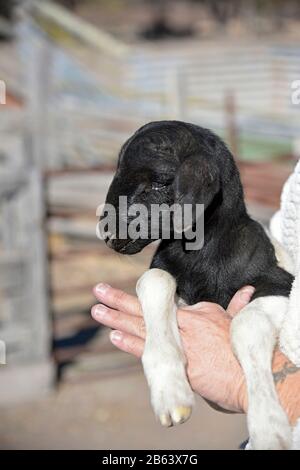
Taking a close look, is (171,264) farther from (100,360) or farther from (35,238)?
(100,360)

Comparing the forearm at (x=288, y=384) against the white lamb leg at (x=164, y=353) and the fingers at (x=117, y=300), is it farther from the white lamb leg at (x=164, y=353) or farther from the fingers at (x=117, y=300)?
the fingers at (x=117, y=300)

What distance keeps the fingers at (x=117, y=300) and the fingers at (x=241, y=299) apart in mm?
263

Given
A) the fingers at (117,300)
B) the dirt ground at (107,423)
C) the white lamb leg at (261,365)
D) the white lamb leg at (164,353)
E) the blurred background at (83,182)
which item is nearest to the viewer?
the white lamb leg at (261,365)

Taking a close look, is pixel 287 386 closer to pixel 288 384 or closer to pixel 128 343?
pixel 288 384

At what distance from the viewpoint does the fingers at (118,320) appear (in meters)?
2.33

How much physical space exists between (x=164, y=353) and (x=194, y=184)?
44 cm

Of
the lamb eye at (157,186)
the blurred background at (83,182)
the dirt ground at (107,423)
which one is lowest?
the dirt ground at (107,423)

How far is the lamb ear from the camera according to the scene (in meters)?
2.13

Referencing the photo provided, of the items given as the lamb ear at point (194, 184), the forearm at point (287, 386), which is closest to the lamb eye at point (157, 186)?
the lamb ear at point (194, 184)

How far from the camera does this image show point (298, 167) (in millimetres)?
2268

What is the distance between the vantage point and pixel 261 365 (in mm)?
2084

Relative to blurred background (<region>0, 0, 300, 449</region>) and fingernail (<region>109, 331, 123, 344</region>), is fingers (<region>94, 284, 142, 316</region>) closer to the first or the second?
fingernail (<region>109, 331, 123, 344</region>)

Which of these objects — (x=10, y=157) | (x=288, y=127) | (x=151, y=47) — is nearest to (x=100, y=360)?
(x=10, y=157)

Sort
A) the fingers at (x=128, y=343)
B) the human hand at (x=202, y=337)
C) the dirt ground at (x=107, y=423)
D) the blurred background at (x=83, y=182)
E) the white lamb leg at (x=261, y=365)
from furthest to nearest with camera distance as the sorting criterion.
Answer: the blurred background at (x=83, y=182)
the dirt ground at (x=107, y=423)
the fingers at (x=128, y=343)
the human hand at (x=202, y=337)
the white lamb leg at (x=261, y=365)
